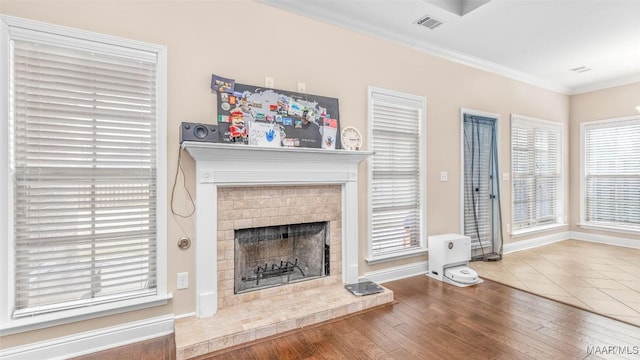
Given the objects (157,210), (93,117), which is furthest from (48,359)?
(93,117)

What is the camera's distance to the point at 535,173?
5148 mm

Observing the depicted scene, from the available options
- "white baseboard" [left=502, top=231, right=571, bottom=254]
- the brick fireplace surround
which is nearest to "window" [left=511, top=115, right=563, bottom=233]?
"white baseboard" [left=502, top=231, right=571, bottom=254]

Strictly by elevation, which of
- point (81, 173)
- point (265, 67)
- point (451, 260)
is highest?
point (265, 67)

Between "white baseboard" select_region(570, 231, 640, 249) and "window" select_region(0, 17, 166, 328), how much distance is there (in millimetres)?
6855

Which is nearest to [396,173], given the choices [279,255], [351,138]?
[351,138]

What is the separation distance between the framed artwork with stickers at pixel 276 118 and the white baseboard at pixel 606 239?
17.8 ft

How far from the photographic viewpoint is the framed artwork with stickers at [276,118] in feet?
8.43

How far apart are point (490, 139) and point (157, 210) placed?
4.34 metres

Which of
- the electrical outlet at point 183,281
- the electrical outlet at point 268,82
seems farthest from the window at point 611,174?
the electrical outlet at point 183,281

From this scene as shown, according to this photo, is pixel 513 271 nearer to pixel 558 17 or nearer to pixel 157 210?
pixel 558 17

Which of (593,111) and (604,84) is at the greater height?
(604,84)

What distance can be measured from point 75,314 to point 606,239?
739cm

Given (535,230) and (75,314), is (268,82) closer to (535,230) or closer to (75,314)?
(75,314)

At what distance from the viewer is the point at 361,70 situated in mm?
→ 3320
